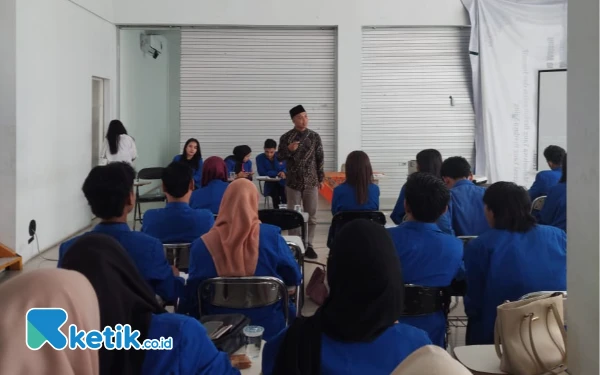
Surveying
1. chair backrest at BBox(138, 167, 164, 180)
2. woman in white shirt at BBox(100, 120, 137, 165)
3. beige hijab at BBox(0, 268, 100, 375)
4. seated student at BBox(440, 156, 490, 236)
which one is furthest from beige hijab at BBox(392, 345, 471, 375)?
chair backrest at BBox(138, 167, 164, 180)

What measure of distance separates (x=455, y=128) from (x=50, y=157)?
5.96 metres

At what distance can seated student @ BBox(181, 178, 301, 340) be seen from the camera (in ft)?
9.74

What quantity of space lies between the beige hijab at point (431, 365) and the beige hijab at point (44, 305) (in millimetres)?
675

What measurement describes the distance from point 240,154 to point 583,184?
657 centimetres

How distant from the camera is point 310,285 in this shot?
4.80 metres

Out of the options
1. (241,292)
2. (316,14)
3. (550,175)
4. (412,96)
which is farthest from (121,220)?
(412,96)

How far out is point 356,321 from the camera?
1604 mm

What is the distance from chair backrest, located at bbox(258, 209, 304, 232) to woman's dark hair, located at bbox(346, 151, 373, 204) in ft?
1.91

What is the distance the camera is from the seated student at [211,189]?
5215 mm

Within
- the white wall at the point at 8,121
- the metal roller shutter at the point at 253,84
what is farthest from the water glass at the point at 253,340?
the metal roller shutter at the point at 253,84

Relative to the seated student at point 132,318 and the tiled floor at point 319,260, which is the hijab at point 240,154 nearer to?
the tiled floor at point 319,260

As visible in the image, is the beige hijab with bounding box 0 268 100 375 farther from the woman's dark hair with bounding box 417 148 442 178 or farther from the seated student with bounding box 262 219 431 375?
the woman's dark hair with bounding box 417 148 442 178

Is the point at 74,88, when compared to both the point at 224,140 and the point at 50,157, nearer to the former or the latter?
the point at 50,157

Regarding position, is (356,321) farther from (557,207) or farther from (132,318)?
(557,207)
